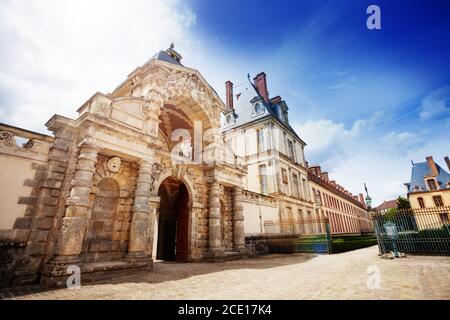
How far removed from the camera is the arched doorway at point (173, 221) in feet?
31.4

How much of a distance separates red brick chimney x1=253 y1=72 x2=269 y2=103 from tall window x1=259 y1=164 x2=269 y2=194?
26.9ft

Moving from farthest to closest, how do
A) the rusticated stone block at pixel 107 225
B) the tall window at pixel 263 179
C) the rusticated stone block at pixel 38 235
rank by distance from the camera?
the tall window at pixel 263 179 → the rusticated stone block at pixel 107 225 → the rusticated stone block at pixel 38 235

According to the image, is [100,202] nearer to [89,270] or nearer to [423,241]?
[89,270]

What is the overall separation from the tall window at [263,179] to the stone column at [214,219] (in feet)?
26.7

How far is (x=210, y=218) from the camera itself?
31.7 ft

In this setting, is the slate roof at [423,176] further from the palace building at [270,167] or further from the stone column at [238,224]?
the stone column at [238,224]

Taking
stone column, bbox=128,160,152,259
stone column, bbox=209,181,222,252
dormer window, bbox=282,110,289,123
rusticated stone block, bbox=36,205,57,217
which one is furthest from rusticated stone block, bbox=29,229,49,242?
dormer window, bbox=282,110,289,123

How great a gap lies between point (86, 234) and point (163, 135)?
7.56 metres

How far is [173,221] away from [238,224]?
→ 3.44 metres

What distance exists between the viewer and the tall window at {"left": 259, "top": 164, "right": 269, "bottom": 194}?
682 inches

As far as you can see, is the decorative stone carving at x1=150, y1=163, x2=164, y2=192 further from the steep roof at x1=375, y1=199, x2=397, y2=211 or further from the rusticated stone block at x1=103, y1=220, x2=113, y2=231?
the steep roof at x1=375, y1=199, x2=397, y2=211

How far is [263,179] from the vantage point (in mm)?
17828

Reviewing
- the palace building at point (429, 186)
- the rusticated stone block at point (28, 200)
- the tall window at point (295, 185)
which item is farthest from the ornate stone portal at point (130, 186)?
the palace building at point (429, 186)
